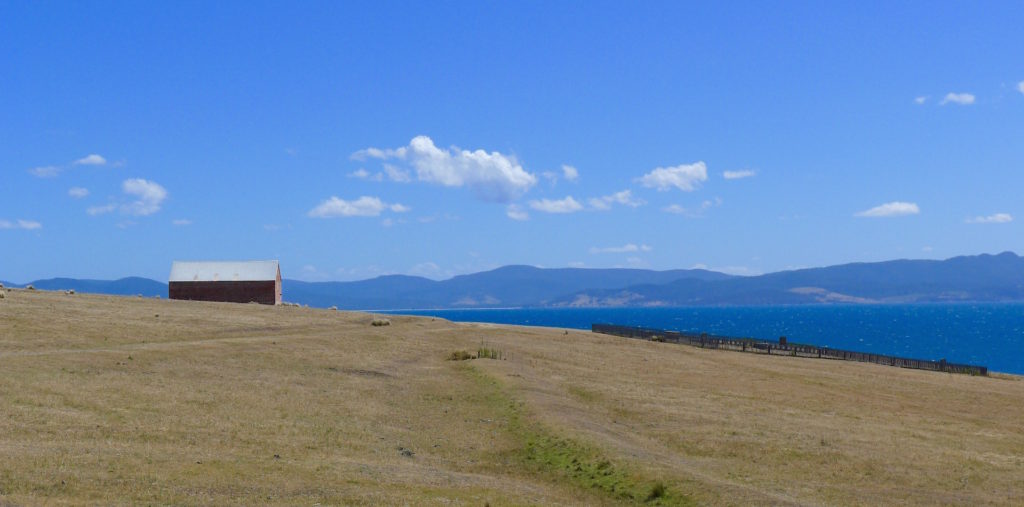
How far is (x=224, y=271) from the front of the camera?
10369cm

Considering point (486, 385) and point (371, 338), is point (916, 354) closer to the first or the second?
point (371, 338)

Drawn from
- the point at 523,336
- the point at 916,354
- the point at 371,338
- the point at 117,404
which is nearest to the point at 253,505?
the point at 117,404

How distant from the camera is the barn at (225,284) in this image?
100750 millimetres

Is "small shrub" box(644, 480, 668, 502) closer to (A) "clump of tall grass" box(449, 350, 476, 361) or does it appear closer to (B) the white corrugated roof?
(A) "clump of tall grass" box(449, 350, 476, 361)

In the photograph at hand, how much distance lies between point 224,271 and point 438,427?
7763 cm

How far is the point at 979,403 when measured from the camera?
168 ft

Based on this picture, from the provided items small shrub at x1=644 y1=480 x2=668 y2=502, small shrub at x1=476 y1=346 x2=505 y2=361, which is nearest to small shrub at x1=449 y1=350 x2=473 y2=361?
small shrub at x1=476 y1=346 x2=505 y2=361

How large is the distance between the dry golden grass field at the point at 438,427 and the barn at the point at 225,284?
3922 centimetres

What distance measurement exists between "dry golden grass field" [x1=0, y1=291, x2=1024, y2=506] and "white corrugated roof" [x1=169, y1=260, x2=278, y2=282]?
4046 centimetres

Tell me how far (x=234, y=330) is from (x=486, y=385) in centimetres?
2650

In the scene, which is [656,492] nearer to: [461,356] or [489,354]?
[461,356]

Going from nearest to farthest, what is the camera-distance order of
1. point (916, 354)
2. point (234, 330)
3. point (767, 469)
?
point (767, 469) < point (234, 330) < point (916, 354)

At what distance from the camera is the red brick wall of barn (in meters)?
101

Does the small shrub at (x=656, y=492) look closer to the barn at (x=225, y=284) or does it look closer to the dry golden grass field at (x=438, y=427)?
the dry golden grass field at (x=438, y=427)
